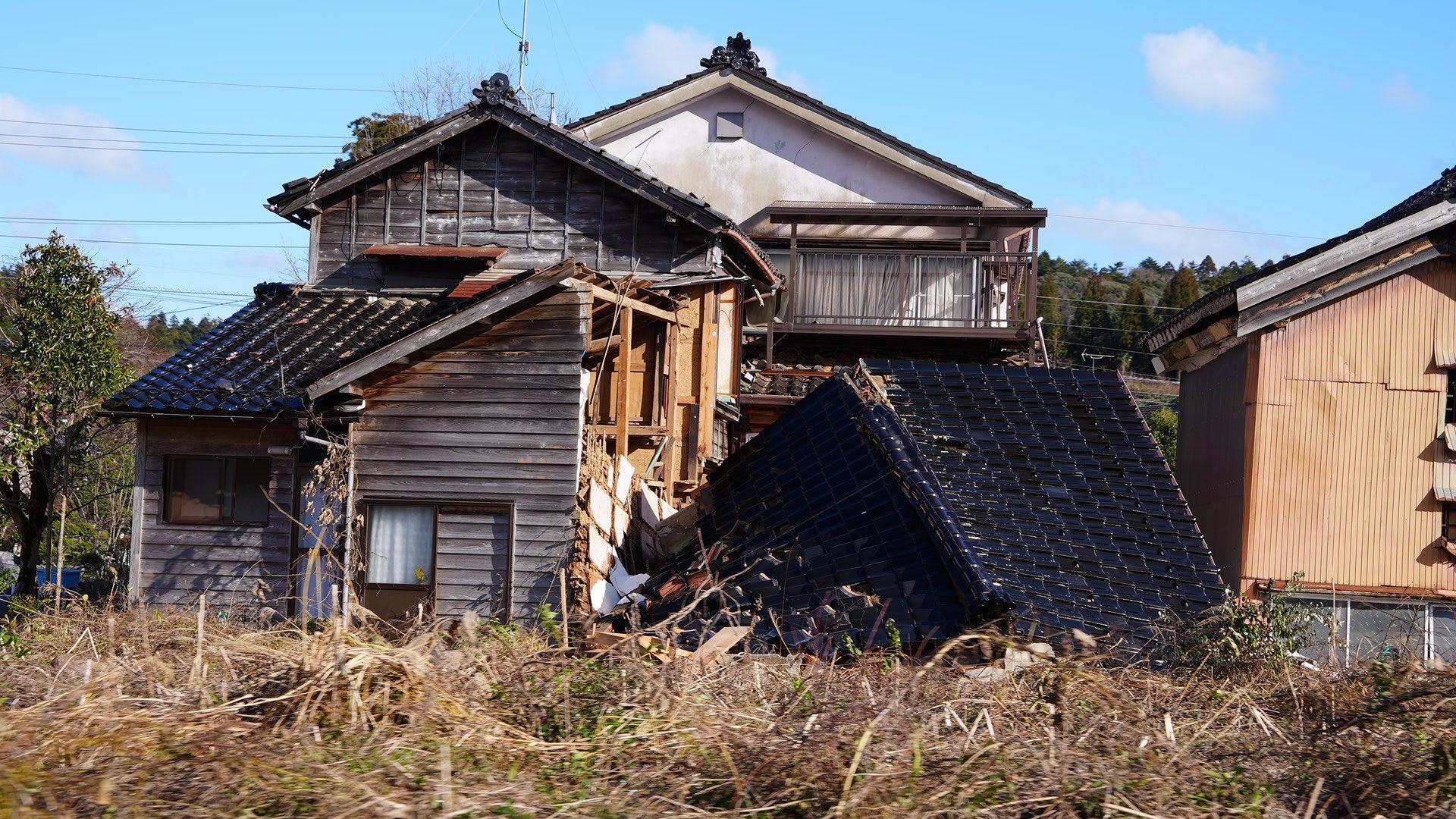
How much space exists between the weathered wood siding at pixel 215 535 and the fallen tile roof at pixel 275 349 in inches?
16.3

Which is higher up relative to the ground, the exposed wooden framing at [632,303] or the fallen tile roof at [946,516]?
the exposed wooden framing at [632,303]

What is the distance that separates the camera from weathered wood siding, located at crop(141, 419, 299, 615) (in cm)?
1289

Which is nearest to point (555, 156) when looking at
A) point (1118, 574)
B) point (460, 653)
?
point (1118, 574)

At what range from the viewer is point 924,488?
1147 centimetres

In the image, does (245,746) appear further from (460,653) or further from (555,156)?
(555,156)

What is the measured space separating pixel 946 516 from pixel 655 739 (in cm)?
580

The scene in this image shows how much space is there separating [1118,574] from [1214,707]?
14.7 feet

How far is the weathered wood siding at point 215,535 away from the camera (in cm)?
1289

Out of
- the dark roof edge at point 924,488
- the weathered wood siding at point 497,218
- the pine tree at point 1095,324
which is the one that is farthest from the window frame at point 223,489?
the pine tree at point 1095,324

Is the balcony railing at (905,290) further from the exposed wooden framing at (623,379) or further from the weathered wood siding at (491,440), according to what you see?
the weathered wood siding at (491,440)

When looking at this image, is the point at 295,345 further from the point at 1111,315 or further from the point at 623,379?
the point at 1111,315

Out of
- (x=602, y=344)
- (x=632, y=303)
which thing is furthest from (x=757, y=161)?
(x=602, y=344)

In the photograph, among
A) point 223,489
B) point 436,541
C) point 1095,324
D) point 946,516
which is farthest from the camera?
point 1095,324

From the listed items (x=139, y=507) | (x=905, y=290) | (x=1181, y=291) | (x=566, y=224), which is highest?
(x=1181, y=291)
